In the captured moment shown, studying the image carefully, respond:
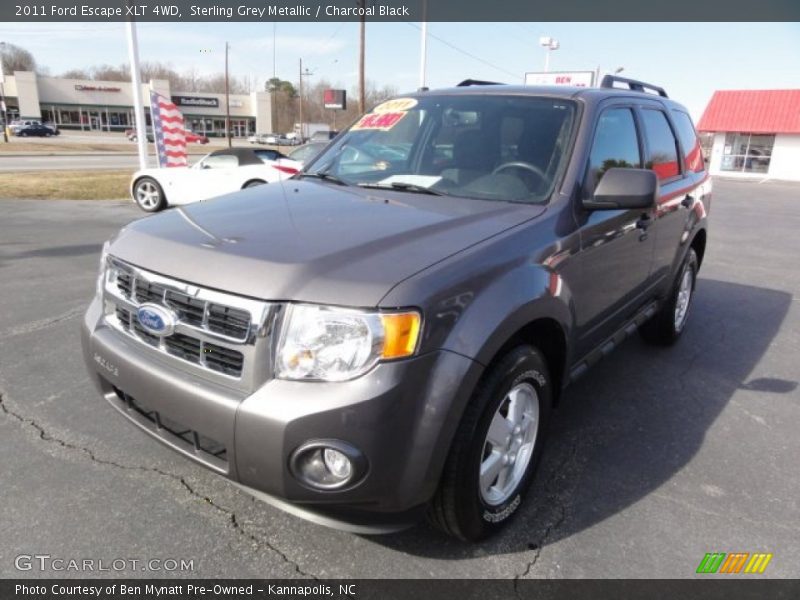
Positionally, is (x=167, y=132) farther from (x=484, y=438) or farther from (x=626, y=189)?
(x=484, y=438)

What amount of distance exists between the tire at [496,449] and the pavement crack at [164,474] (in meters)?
0.63

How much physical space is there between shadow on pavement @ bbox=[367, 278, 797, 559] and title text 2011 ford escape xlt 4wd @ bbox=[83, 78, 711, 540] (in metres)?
0.21

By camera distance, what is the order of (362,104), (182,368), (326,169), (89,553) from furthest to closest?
(362,104) → (326,169) → (89,553) → (182,368)

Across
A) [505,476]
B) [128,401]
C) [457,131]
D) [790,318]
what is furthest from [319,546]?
[790,318]

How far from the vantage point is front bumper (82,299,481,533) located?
6.04 feet

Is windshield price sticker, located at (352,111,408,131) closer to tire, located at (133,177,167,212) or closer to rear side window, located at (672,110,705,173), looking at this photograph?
rear side window, located at (672,110,705,173)

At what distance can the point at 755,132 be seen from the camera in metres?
34.9

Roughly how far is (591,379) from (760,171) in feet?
129

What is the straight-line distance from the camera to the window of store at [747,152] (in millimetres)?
35406

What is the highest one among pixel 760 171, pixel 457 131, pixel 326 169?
pixel 457 131

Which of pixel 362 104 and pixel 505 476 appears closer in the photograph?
pixel 505 476

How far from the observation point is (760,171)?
1423 inches

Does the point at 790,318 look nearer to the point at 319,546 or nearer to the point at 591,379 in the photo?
the point at 591,379

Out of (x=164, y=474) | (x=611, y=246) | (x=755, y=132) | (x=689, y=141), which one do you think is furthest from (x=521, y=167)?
(x=755, y=132)
